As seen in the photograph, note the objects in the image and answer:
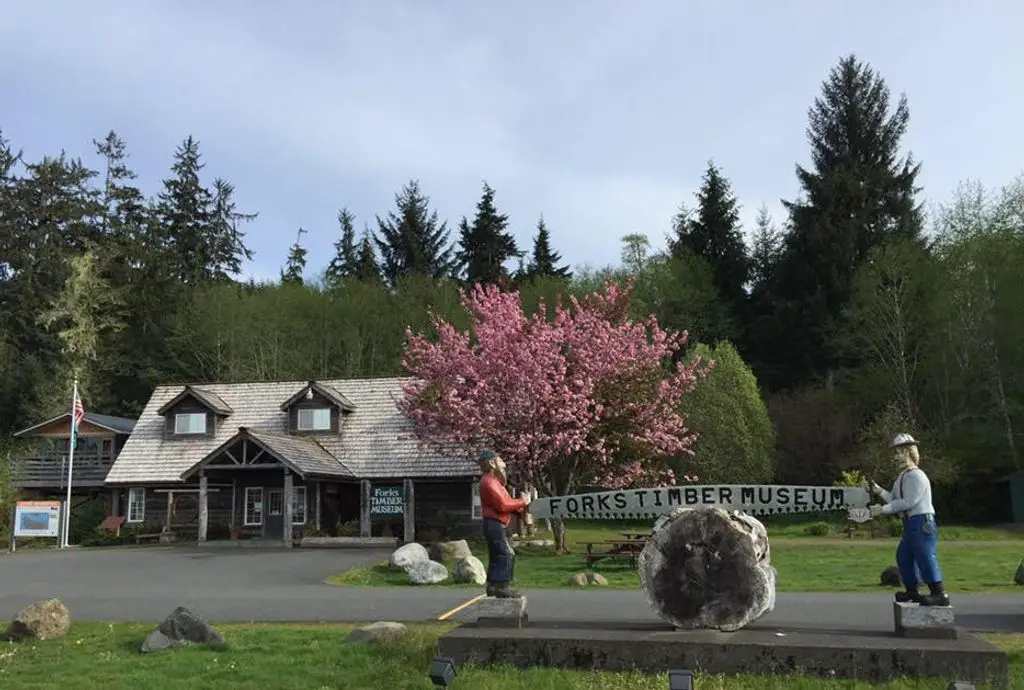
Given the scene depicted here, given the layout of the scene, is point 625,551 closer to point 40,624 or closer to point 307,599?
point 307,599

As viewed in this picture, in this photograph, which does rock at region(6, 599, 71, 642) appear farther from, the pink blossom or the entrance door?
the entrance door

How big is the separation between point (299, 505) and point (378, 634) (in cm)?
2517

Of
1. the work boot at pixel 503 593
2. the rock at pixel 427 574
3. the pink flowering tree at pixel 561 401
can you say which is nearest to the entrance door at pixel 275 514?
the pink flowering tree at pixel 561 401

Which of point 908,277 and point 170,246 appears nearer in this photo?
point 908,277

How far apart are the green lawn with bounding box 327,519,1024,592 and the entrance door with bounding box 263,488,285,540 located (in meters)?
8.68

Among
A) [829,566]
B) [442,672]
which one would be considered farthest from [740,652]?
[829,566]

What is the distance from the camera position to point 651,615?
1238 centimetres

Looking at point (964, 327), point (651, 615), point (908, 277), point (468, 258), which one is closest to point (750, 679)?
point (651, 615)

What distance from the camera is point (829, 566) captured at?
2044 centimetres

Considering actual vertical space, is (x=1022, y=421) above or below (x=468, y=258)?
below

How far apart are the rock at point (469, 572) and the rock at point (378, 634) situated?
7509mm

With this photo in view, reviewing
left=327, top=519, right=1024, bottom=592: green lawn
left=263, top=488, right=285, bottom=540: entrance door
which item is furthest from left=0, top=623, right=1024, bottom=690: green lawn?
left=263, top=488, right=285, bottom=540: entrance door

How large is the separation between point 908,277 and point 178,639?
40.6 m

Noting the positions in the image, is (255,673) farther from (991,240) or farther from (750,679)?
(991,240)
